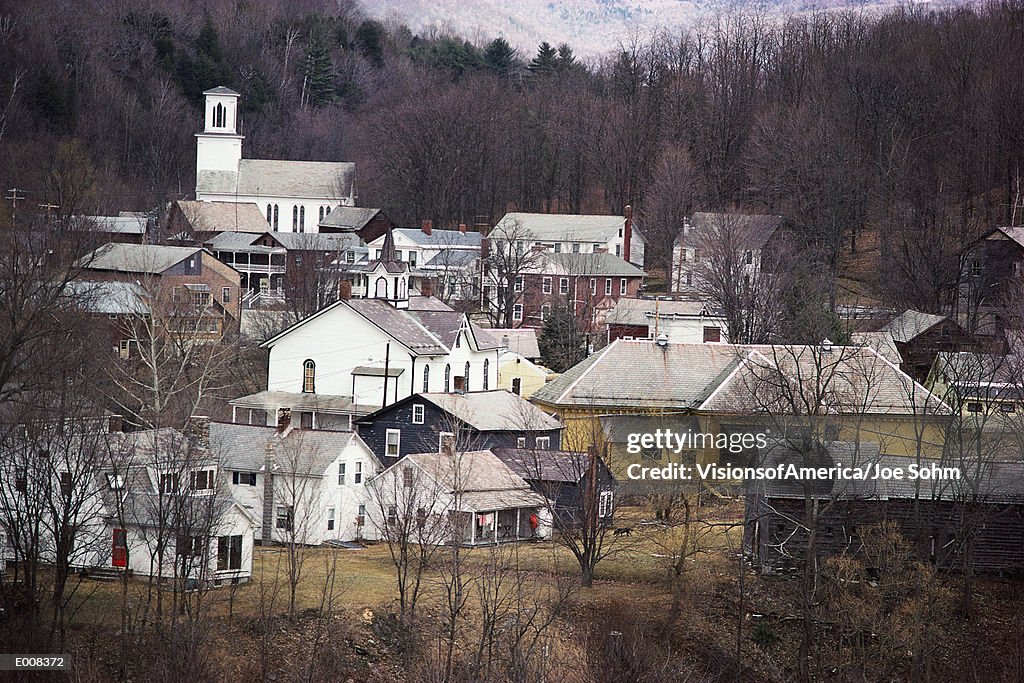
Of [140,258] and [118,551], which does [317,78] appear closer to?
[140,258]

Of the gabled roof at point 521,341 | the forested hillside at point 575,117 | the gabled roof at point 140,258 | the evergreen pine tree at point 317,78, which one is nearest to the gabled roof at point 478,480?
the gabled roof at point 521,341

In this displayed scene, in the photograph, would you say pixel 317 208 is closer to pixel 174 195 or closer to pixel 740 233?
pixel 174 195

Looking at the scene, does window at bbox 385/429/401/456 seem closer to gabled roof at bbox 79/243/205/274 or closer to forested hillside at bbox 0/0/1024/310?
forested hillside at bbox 0/0/1024/310

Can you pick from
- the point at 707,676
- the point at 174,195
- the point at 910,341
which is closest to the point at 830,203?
the point at 910,341

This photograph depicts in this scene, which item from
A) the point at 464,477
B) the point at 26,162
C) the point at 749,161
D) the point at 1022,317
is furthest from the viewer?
the point at 26,162

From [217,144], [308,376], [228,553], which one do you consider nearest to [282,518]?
[228,553]

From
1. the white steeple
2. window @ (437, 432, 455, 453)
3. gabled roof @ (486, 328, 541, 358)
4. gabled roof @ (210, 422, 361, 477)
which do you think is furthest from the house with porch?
the white steeple

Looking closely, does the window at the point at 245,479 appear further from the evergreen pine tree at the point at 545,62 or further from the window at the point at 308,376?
the evergreen pine tree at the point at 545,62
